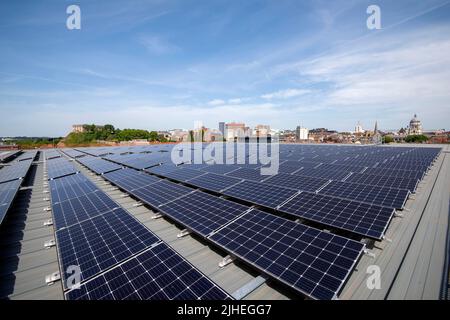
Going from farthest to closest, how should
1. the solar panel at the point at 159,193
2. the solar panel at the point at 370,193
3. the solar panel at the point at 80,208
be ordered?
the solar panel at the point at 159,193 < the solar panel at the point at 370,193 < the solar panel at the point at 80,208

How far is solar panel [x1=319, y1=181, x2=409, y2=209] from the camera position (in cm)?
1189

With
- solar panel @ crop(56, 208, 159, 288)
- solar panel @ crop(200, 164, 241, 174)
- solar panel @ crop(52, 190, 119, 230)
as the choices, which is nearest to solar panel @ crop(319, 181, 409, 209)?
solar panel @ crop(200, 164, 241, 174)

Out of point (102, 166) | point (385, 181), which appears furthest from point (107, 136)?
point (385, 181)

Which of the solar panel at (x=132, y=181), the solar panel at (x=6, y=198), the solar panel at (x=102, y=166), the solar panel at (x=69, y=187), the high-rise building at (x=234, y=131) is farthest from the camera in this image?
the high-rise building at (x=234, y=131)

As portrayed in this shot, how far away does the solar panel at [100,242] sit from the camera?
7.55 m

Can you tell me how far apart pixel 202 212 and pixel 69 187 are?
16.1m

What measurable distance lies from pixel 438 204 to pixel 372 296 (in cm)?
1254

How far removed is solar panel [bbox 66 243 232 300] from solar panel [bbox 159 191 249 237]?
95.0 inches

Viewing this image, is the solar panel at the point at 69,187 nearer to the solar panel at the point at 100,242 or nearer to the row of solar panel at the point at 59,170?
the row of solar panel at the point at 59,170

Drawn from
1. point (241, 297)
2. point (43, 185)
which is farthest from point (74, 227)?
point (43, 185)

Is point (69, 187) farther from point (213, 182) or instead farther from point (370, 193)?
point (370, 193)

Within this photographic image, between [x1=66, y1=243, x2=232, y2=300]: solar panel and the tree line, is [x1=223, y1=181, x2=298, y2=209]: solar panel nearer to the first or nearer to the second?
[x1=66, y1=243, x2=232, y2=300]: solar panel

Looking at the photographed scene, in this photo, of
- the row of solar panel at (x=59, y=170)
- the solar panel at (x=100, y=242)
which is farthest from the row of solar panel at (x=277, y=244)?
the row of solar panel at (x=59, y=170)

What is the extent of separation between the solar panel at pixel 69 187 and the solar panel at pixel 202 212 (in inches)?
392
